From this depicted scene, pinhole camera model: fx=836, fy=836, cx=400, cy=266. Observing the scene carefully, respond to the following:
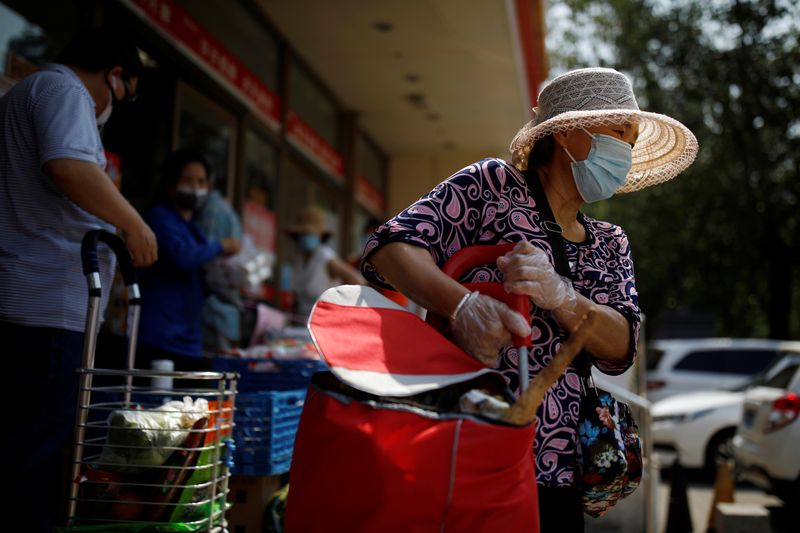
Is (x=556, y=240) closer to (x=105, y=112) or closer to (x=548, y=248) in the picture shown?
(x=548, y=248)

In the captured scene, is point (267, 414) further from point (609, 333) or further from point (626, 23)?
point (626, 23)

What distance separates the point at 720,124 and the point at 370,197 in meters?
9.60

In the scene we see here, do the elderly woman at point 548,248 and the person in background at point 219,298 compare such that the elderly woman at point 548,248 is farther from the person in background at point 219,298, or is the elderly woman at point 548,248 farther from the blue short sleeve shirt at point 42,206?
the person in background at point 219,298

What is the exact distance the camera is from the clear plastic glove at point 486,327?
191 cm

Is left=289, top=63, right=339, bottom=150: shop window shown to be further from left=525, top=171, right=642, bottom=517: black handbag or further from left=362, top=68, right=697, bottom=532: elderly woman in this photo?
left=525, top=171, right=642, bottom=517: black handbag

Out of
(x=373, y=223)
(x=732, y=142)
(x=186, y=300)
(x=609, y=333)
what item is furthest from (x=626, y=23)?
(x=609, y=333)

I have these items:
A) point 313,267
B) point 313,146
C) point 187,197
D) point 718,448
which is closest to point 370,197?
point 313,146

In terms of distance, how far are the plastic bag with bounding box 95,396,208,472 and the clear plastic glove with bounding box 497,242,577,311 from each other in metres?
1.10

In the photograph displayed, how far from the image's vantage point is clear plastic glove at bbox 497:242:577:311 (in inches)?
76.4

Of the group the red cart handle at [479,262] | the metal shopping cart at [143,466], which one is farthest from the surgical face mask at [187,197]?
the red cart handle at [479,262]

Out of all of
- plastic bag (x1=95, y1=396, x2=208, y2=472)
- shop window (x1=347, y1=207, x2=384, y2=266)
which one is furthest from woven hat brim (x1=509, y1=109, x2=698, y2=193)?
shop window (x1=347, y1=207, x2=384, y2=266)

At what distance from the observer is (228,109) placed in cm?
833

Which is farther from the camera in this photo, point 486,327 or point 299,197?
point 299,197

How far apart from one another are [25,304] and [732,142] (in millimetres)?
18943
